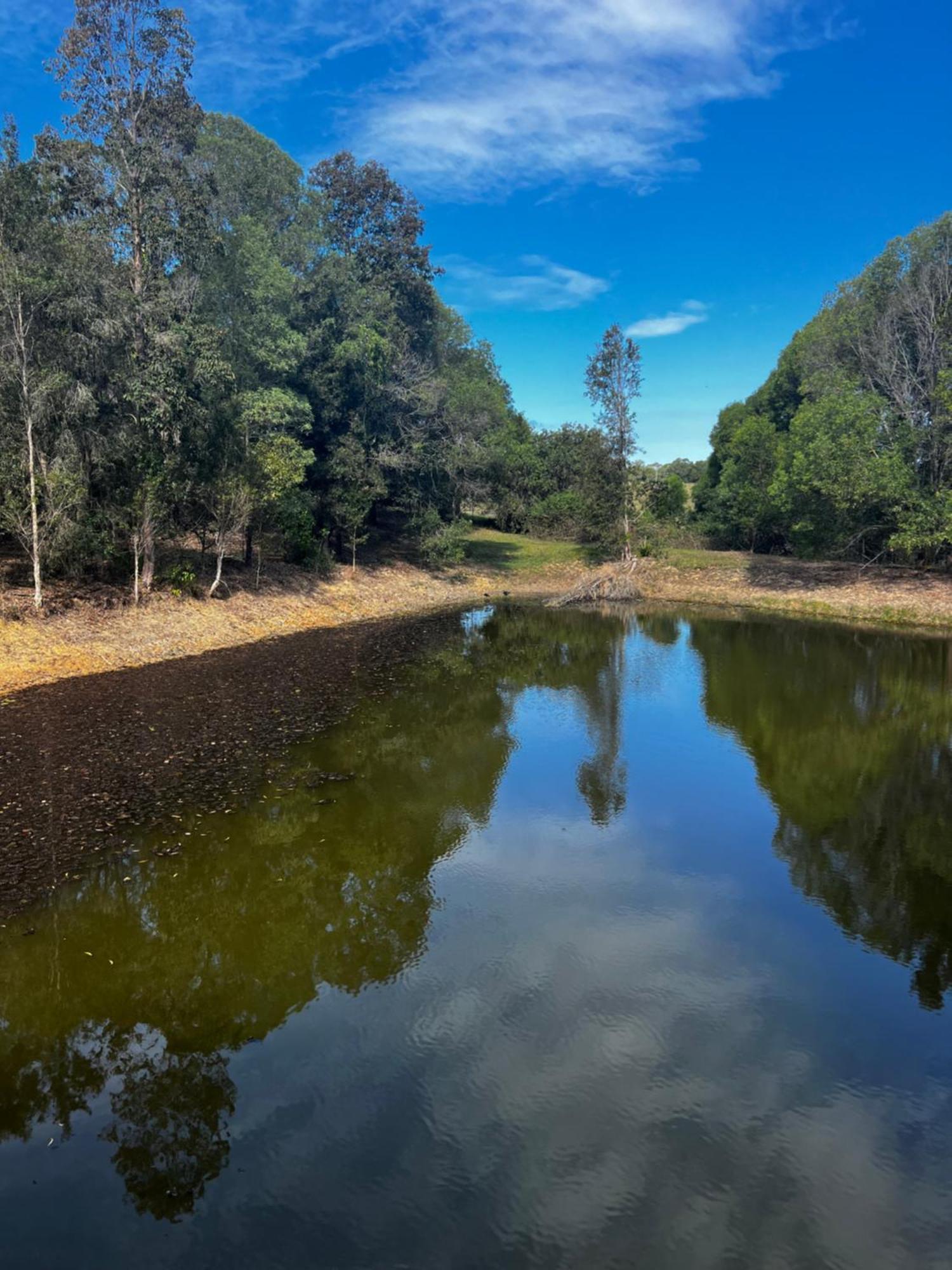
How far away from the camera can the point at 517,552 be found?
4919cm

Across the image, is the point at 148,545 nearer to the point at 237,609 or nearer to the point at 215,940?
the point at 237,609

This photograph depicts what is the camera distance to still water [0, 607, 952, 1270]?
17.4ft

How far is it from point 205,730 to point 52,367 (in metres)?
12.3

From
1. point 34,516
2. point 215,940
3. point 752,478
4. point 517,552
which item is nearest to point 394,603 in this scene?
point 517,552

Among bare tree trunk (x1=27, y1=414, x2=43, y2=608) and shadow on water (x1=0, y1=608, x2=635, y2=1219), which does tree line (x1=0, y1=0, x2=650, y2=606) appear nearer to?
bare tree trunk (x1=27, y1=414, x2=43, y2=608)

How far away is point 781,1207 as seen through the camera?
17.9 feet

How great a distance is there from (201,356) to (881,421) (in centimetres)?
2891

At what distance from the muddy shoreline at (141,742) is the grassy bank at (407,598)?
3.95 feet

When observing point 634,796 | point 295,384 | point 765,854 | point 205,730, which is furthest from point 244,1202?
point 295,384

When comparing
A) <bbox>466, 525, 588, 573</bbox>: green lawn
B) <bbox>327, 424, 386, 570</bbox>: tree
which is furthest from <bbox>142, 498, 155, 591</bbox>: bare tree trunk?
<bbox>466, 525, 588, 573</bbox>: green lawn

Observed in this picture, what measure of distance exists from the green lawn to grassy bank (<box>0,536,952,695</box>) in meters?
0.11

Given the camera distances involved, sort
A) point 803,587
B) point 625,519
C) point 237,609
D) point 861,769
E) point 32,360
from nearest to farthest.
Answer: point 861,769 → point 32,360 → point 237,609 → point 803,587 → point 625,519

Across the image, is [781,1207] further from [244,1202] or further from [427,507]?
[427,507]

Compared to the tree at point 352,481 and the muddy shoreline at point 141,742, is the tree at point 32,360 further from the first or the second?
the tree at point 352,481
